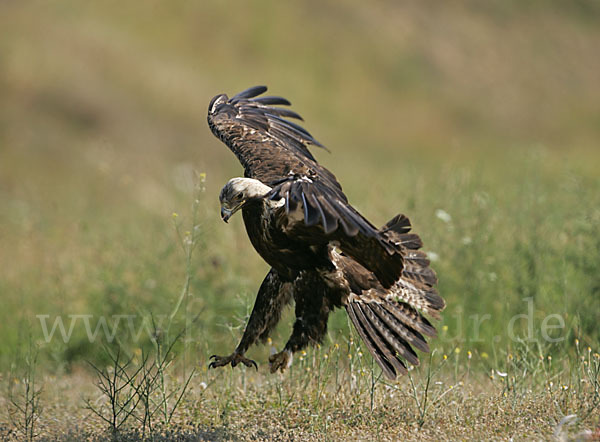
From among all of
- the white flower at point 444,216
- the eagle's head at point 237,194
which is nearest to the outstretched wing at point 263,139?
the eagle's head at point 237,194

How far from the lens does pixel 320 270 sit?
5.07 meters

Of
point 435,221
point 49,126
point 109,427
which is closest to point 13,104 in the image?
point 49,126

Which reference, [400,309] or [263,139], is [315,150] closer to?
[263,139]

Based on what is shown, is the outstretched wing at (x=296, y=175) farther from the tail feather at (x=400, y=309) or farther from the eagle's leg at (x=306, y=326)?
the eagle's leg at (x=306, y=326)

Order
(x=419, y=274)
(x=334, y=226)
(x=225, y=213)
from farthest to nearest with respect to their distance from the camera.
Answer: (x=419, y=274)
(x=225, y=213)
(x=334, y=226)

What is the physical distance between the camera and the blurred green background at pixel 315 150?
721 centimetres

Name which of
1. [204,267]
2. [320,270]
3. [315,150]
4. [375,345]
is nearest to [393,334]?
[375,345]

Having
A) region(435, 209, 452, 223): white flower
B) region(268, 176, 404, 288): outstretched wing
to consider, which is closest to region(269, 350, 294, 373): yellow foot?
region(268, 176, 404, 288): outstretched wing

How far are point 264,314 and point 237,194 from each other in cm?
102

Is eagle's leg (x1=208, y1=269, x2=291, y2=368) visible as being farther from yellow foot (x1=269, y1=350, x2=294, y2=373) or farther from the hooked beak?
the hooked beak

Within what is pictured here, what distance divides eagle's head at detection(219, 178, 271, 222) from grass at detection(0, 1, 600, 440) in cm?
68

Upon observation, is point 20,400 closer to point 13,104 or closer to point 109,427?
point 109,427

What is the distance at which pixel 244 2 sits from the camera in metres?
31.7

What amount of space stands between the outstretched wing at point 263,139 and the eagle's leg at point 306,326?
781mm
